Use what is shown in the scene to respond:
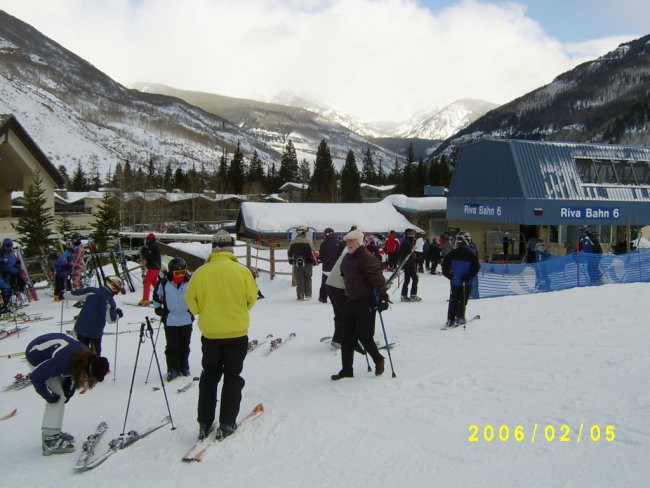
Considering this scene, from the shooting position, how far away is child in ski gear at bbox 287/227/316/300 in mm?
13820

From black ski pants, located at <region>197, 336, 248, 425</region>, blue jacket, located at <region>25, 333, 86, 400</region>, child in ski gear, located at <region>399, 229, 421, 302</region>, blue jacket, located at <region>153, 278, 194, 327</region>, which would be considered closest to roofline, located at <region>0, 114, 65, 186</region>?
child in ski gear, located at <region>399, 229, 421, 302</region>

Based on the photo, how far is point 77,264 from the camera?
1522 cm

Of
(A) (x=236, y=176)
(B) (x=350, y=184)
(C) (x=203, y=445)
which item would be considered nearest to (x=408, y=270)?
(C) (x=203, y=445)

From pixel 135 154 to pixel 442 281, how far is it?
198 m

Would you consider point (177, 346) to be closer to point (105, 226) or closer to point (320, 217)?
point (105, 226)

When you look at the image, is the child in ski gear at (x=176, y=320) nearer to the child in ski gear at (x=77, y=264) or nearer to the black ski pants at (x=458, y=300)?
the black ski pants at (x=458, y=300)

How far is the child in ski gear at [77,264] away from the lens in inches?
598

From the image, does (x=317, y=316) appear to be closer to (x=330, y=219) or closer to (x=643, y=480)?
(x=643, y=480)

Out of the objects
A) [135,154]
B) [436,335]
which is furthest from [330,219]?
[135,154]

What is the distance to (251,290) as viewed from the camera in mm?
5055

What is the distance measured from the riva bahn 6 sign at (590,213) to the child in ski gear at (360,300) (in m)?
22.4

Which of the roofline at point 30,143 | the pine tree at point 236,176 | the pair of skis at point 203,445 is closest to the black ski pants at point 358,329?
the pair of skis at point 203,445

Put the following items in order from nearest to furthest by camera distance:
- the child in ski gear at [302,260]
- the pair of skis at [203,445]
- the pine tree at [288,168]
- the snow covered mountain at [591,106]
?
the pair of skis at [203,445] → the child in ski gear at [302,260] → the pine tree at [288,168] → the snow covered mountain at [591,106]

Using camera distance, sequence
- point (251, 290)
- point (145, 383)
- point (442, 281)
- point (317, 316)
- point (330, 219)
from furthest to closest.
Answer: point (330, 219) < point (442, 281) < point (317, 316) < point (145, 383) < point (251, 290)
